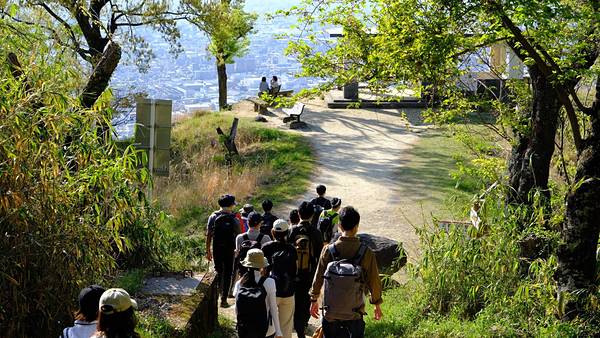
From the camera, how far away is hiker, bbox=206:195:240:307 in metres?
10.2

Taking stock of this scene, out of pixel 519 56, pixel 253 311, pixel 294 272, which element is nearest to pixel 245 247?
pixel 294 272

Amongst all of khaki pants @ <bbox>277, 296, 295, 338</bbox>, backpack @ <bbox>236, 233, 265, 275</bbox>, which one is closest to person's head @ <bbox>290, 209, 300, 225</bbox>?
backpack @ <bbox>236, 233, 265, 275</bbox>

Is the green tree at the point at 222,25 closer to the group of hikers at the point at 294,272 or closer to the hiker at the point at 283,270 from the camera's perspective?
the group of hikers at the point at 294,272

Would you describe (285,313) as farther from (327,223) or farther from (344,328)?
(327,223)

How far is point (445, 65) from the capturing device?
9.76 m

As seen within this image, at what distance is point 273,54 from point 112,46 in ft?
141

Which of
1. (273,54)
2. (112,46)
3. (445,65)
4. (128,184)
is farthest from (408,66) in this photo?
(273,54)

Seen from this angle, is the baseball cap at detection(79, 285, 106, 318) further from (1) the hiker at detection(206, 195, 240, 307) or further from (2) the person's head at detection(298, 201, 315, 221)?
(1) the hiker at detection(206, 195, 240, 307)

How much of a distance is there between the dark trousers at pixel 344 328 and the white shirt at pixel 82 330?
2.64 meters

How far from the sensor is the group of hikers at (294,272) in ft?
22.6

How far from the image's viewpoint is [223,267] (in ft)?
34.8

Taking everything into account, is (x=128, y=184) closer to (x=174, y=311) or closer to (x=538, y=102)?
(x=174, y=311)

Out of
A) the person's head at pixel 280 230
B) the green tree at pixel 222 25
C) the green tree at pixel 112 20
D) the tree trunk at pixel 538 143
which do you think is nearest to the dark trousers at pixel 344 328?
the person's head at pixel 280 230

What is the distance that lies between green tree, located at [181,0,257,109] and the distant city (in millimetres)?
788
